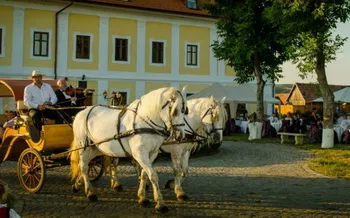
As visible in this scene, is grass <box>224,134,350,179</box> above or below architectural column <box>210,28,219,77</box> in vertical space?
below

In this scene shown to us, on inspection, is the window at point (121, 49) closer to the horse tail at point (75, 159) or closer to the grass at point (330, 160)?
the grass at point (330, 160)

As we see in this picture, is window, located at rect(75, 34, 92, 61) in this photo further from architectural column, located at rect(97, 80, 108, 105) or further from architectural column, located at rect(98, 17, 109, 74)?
architectural column, located at rect(97, 80, 108, 105)

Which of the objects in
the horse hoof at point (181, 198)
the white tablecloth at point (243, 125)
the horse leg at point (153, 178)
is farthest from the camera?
the white tablecloth at point (243, 125)

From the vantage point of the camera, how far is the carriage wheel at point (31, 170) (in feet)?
28.0

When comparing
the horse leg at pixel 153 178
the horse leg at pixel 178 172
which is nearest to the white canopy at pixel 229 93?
the horse leg at pixel 178 172

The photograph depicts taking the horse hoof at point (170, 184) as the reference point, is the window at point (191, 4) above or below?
above

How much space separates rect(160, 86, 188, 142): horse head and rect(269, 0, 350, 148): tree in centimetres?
1189

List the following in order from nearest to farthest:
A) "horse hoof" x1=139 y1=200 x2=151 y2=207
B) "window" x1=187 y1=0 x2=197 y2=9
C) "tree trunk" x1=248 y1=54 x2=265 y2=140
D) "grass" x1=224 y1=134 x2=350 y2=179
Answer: "horse hoof" x1=139 y1=200 x2=151 y2=207
"grass" x1=224 y1=134 x2=350 y2=179
"tree trunk" x1=248 y1=54 x2=265 y2=140
"window" x1=187 y1=0 x2=197 y2=9

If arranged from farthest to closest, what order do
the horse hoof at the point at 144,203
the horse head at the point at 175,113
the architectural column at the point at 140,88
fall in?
the architectural column at the point at 140,88 < the horse hoof at the point at 144,203 < the horse head at the point at 175,113

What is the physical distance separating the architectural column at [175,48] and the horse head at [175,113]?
24911 millimetres

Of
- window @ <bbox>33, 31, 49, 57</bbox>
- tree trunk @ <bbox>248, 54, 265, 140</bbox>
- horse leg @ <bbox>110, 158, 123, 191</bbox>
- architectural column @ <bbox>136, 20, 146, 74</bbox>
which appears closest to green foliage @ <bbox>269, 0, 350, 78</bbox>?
tree trunk @ <bbox>248, 54, 265, 140</bbox>

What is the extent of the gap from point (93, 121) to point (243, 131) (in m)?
20.3

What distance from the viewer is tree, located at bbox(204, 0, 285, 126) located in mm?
22188

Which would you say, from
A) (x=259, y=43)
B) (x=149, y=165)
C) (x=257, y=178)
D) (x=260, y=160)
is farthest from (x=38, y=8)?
(x=149, y=165)
